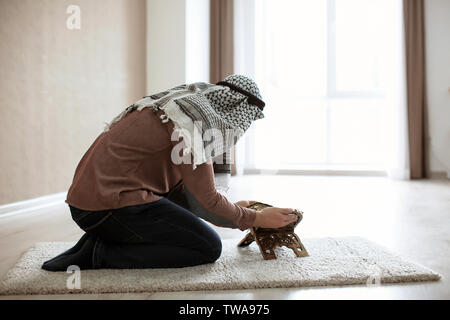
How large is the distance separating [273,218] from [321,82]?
13.4 ft

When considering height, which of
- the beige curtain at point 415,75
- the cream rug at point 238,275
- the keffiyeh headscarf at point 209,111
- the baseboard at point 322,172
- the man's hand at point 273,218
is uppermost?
the beige curtain at point 415,75

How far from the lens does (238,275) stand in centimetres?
136

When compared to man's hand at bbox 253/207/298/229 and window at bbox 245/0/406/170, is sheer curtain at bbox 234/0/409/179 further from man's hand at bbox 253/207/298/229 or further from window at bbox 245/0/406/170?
man's hand at bbox 253/207/298/229

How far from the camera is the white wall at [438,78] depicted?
4.81m

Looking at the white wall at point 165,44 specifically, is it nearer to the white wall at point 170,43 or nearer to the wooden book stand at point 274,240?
the white wall at point 170,43

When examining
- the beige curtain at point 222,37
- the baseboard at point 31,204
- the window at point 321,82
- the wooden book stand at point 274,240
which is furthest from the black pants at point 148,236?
the window at point 321,82

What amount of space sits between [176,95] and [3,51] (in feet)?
5.10

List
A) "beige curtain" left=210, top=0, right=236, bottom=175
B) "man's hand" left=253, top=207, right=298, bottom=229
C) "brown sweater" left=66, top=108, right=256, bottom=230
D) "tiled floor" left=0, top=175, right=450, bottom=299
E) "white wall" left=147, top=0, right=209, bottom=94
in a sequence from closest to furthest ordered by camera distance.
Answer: "tiled floor" left=0, top=175, right=450, bottom=299 < "brown sweater" left=66, top=108, right=256, bottom=230 < "man's hand" left=253, top=207, right=298, bottom=229 < "white wall" left=147, top=0, right=209, bottom=94 < "beige curtain" left=210, top=0, right=236, bottom=175

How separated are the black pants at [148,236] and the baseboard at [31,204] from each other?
4.30 feet

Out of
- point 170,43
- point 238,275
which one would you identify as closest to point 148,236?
point 238,275

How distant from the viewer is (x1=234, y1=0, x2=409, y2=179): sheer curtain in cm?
506

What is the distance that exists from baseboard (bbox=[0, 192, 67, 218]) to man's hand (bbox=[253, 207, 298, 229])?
5.72 ft

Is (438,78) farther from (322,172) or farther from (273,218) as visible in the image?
(273,218)

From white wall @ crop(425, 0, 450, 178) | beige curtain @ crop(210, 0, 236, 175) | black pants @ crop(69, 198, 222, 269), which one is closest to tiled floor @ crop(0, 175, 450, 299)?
black pants @ crop(69, 198, 222, 269)
